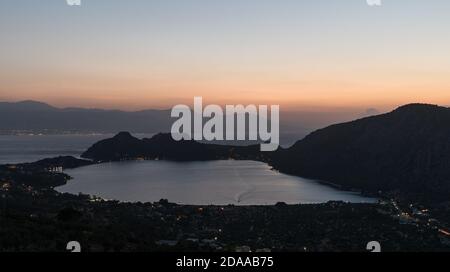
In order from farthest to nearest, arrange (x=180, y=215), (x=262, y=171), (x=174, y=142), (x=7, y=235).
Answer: (x=174, y=142) → (x=262, y=171) → (x=180, y=215) → (x=7, y=235)

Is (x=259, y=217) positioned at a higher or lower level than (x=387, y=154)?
lower

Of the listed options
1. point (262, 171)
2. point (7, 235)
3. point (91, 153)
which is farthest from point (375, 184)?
point (91, 153)

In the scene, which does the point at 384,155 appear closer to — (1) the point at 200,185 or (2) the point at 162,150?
(1) the point at 200,185

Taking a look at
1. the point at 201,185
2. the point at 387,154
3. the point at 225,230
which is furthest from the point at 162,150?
the point at 225,230

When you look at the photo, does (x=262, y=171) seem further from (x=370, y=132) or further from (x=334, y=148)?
(x=370, y=132)

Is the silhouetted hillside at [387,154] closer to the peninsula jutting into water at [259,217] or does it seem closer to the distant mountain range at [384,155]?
the distant mountain range at [384,155]

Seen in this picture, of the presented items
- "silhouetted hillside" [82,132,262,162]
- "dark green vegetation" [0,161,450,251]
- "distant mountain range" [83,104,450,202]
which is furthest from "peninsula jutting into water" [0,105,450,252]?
"silhouetted hillside" [82,132,262,162]

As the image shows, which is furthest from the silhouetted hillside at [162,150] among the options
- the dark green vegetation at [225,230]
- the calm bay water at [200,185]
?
the dark green vegetation at [225,230]
